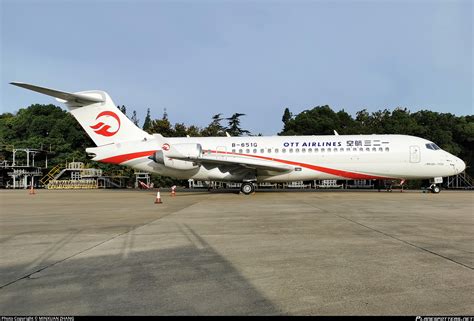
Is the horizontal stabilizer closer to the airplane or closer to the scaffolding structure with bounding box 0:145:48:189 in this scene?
the airplane

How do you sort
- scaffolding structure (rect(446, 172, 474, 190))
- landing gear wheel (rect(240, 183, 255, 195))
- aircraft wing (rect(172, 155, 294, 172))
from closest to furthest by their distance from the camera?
1. aircraft wing (rect(172, 155, 294, 172))
2. landing gear wheel (rect(240, 183, 255, 195))
3. scaffolding structure (rect(446, 172, 474, 190))

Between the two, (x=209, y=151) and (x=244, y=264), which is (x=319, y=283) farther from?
(x=209, y=151)

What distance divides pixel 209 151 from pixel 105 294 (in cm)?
1872

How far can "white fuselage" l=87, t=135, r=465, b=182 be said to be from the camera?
20.6 m

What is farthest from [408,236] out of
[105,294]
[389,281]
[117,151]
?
[117,151]

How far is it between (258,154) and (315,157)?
11.3ft

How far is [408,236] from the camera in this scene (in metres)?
6.90

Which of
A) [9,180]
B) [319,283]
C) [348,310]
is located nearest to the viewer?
[348,310]

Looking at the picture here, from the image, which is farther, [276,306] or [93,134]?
[93,134]

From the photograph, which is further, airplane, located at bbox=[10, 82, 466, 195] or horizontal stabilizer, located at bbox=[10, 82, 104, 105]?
airplane, located at bbox=[10, 82, 466, 195]

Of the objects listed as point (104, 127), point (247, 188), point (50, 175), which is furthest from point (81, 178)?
point (247, 188)

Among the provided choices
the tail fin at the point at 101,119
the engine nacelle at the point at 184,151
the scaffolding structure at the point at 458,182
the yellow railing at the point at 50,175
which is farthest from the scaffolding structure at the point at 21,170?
the scaffolding structure at the point at 458,182

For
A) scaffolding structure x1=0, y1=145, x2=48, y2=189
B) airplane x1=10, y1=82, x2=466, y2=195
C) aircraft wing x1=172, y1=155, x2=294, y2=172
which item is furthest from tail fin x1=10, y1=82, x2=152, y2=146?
scaffolding structure x1=0, y1=145, x2=48, y2=189

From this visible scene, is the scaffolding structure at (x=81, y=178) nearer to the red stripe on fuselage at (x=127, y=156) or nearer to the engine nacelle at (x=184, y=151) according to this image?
the red stripe on fuselage at (x=127, y=156)
